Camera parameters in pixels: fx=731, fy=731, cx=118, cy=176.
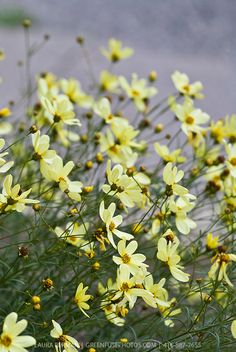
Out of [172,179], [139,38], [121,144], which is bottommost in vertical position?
[139,38]

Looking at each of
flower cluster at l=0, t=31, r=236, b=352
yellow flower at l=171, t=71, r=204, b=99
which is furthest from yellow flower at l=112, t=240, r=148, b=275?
yellow flower at l=171, t=71, r=204, b=99

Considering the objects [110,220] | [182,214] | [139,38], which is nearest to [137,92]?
[182,214]

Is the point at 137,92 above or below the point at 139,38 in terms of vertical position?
above

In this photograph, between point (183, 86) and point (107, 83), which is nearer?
point (183, 86)

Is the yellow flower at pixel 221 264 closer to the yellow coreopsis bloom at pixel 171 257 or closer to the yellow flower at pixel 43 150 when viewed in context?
the yellow coreopsis bloom at pixel 171 257

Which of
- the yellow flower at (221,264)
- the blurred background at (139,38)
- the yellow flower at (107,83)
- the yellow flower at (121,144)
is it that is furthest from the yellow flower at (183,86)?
the blurred background at (139,38)

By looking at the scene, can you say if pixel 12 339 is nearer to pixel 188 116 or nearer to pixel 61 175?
pixel 61 175
